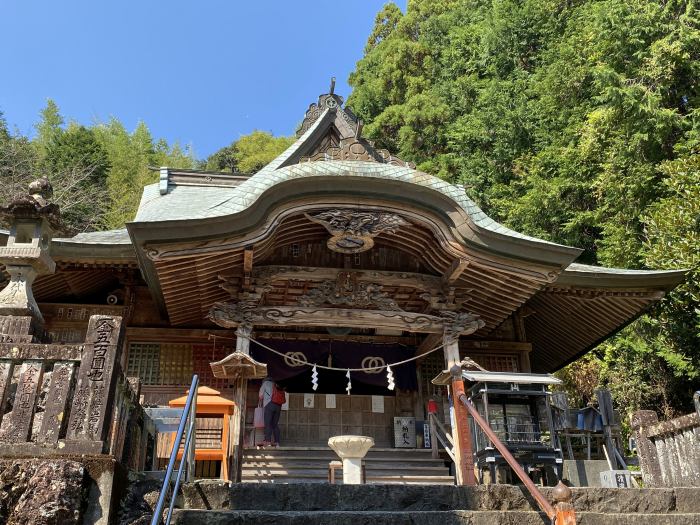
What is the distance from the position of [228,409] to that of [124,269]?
3107mm

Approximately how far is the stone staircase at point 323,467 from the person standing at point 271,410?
1.45 ft

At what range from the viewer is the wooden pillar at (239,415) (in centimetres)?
816

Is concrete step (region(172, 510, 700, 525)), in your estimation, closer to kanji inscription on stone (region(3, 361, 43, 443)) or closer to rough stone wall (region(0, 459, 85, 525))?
rough stone wall (region(0, 459, 85, 525))

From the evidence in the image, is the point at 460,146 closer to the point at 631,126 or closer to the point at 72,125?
the point at 631,126

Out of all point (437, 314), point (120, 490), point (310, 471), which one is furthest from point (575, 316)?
point (120, 490)

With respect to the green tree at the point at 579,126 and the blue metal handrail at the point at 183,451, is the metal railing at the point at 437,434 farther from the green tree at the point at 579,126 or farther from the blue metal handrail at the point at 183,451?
the green tree at the point at 579,126

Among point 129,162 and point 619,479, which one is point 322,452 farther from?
point 129,162

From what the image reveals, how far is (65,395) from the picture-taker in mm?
4293

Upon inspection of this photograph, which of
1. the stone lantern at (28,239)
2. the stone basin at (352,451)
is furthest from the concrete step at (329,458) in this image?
the stone lantern at (28,239)

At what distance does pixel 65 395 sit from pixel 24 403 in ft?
0.89

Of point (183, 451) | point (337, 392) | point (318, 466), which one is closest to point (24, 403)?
point (183, 451)

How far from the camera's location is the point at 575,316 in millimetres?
11445

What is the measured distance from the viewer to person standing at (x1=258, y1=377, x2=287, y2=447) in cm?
1034

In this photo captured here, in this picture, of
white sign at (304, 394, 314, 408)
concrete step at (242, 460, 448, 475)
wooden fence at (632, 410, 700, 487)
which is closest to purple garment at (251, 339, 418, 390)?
white sign at (304, 394, 314, 408)
